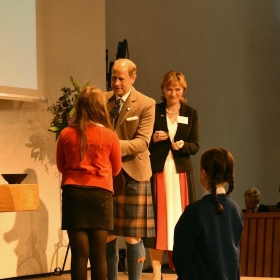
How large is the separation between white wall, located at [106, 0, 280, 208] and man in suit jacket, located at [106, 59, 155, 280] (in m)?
2.56

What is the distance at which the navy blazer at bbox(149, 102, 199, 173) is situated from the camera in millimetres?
4211

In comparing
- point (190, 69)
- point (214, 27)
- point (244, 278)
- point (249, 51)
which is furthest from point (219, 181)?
point (249, 51)

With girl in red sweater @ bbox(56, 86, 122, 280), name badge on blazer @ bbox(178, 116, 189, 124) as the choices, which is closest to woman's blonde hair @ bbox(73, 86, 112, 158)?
girl in red sweater @ bbox(56, 86, 122, 280)

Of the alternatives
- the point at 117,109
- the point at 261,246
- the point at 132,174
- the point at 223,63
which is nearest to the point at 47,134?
the point at 117,109

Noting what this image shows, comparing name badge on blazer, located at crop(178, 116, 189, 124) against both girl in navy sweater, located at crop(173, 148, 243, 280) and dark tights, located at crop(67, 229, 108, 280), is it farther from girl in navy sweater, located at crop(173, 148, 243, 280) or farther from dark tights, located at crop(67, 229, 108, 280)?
girl in navy sweater, located at crop(173, 148, 243, 280)

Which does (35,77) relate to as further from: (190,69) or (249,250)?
(190,69)

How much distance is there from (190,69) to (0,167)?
3361 millimetres

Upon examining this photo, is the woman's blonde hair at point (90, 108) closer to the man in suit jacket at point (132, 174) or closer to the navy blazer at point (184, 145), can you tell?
the man in suit jacket at point (132, 174)

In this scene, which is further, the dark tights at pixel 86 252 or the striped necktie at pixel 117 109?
the striped necktie at pixel 117 109

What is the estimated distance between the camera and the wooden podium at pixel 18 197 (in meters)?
2.79

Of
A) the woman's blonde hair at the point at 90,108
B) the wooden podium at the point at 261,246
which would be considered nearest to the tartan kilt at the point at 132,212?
the woman's blonde hair at the point at 90,108

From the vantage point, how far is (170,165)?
13.9 ft

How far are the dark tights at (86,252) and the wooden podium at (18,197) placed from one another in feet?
1.09

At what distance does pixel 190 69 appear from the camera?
7414 millimetres
